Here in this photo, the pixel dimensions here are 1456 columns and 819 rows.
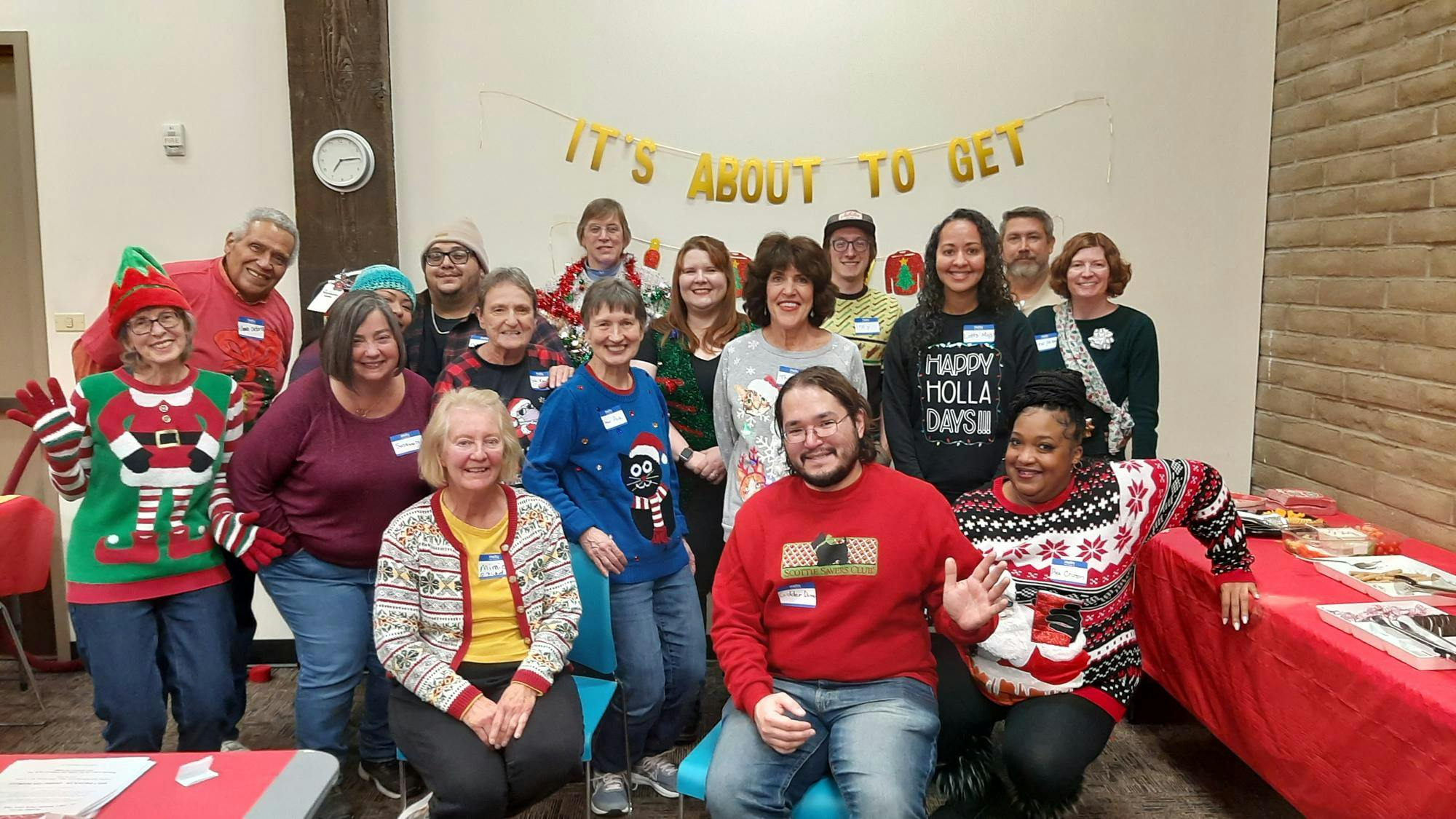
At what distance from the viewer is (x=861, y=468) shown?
2062 millimetres

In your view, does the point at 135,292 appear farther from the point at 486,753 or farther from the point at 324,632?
the point at 486,753

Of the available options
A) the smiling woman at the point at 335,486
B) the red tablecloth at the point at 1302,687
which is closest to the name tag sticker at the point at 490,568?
the smiling woman at the point at 335,486

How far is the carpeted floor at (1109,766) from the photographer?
2533 millimetres

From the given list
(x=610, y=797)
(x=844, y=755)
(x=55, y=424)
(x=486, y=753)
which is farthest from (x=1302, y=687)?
(x=55, y=424)

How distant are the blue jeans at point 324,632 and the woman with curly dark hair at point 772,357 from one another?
1.07 m

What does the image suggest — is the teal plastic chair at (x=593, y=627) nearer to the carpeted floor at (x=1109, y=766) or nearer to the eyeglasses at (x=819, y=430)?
the carpeted floor at (x=1109, y=766)

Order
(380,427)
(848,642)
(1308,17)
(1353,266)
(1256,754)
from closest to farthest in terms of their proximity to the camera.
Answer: (848,642) → (1256,754) → (380,427) → (1353,266) → (1308,17)

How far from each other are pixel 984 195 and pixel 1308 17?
1378 millimetres

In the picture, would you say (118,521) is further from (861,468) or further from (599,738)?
(861,468)

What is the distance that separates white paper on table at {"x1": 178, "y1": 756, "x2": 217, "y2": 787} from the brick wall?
132 inches

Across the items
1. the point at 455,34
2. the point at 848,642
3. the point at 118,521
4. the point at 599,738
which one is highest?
the point at 455,34

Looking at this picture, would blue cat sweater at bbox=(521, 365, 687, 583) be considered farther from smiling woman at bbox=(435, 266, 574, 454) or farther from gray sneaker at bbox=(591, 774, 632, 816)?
gray sneaker at bbox=(591, 774, 632, 816)

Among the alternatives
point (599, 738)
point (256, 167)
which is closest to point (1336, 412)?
point (599, 738)

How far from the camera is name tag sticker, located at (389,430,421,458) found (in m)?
2.37
